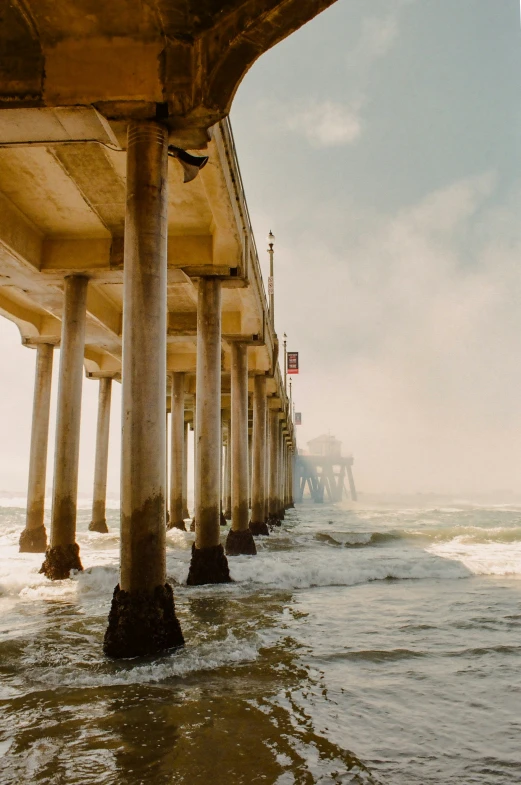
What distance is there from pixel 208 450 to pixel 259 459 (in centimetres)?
1110

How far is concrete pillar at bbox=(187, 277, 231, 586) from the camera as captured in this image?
998 cm

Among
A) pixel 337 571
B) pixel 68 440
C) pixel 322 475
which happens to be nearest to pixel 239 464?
pixel 337 571

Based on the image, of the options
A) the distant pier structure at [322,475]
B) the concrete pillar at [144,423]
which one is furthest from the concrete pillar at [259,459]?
the distant pier structure at [322,475]

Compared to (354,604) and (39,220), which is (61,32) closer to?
(39,220)

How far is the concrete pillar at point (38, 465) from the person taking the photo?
14.9 metres

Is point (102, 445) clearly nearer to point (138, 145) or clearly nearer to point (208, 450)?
point (208, 450)

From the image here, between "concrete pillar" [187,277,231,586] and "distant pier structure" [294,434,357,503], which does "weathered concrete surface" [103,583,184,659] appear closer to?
"concrete pillar" [187,277,231,586]

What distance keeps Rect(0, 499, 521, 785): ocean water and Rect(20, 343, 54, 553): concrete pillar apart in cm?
679

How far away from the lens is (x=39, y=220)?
10.5 metres

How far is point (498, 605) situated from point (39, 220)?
31.2 feet

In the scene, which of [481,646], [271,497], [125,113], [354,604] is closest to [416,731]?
[481,646]

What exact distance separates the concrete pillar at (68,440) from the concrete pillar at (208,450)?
225cm

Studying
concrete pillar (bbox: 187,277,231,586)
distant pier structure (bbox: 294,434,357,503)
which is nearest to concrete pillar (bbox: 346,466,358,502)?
distant pier structure (bbox: 294,434,357,503)

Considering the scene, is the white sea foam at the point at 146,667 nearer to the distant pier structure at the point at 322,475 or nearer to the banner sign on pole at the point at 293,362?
the banner sign on pole at the point at 293,362
